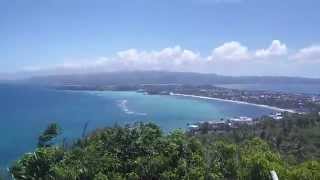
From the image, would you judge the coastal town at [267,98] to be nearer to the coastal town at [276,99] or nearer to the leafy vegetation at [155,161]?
the coastal town at [276,99]

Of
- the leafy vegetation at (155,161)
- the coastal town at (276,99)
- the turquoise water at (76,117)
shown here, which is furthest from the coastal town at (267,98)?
the leafy vegetation at (155,161)

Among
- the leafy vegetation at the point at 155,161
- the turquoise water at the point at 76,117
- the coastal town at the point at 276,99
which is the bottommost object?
the turquoise water at the point at 76,117

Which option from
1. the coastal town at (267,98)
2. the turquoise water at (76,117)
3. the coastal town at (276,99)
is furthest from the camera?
the coastal town at (267,98)

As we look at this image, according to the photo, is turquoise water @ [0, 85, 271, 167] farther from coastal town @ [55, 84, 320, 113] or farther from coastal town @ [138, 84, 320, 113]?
coastal town @ [138, 84, 320, 113]

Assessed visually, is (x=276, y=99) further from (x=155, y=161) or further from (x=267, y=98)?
(x=155, y=161)

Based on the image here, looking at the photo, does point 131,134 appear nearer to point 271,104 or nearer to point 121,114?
point 121,114

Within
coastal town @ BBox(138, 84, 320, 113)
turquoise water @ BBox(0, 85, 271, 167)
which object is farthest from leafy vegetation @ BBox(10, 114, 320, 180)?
coastal town @ BBox(138, 84, 320, 113)

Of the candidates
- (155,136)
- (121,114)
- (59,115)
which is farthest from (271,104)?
(155,136)

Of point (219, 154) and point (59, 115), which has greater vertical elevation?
point (219, 154)

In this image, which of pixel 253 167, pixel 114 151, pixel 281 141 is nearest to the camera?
pixel 253 167

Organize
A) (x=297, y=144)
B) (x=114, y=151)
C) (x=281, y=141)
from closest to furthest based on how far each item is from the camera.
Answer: (x=114, y=151), (x=297, y=144), (x=281, y=141)
